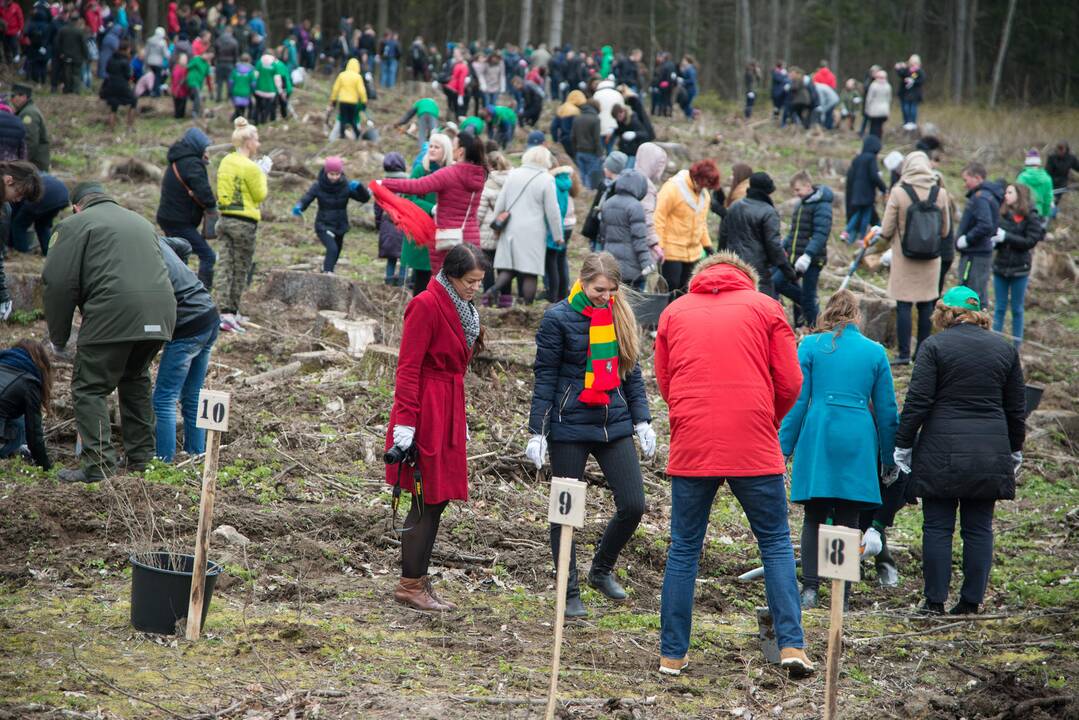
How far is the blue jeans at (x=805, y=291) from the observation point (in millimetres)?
11859

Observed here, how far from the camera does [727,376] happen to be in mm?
5188

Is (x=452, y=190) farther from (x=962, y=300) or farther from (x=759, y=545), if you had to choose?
(x=759, y=545)

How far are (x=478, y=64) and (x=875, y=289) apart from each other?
48.7 feet

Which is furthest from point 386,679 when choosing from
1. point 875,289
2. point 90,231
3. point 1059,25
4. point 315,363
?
point 1059,25

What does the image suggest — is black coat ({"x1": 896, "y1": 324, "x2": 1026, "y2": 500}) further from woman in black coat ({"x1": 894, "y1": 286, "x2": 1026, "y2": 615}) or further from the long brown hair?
the long brown hair

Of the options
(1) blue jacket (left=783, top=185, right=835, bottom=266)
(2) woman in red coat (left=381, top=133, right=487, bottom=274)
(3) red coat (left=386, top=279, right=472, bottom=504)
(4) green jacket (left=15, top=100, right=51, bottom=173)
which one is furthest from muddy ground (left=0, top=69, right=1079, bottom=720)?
(4) green jacket (left=15, top=100, right=51, bottom=173)

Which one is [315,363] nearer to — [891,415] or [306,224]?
[891,415]

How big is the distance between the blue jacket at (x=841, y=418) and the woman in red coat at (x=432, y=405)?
1890 mm

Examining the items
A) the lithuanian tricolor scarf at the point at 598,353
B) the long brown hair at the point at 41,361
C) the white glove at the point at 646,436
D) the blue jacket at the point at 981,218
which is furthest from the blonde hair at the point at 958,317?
the blue jacket at the point at 981,218

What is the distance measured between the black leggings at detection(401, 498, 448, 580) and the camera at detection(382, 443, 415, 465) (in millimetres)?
242

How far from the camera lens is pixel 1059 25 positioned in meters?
46.8

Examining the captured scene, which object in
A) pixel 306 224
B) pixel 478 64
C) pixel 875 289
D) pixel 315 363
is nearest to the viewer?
pixel 315 363

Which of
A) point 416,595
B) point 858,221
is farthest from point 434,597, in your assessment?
point 858,221

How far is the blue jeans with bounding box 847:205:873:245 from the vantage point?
16891mm
